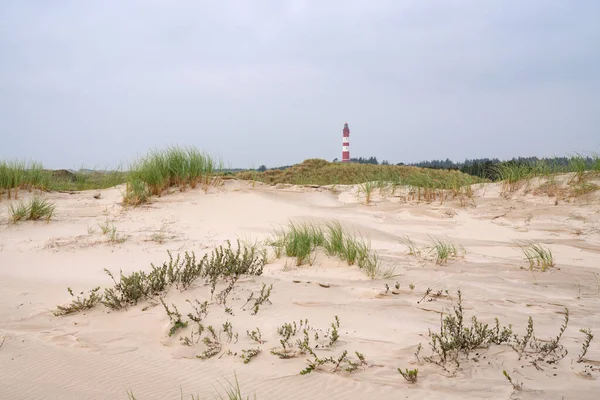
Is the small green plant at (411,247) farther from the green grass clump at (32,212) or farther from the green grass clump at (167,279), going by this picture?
the green grass clump at (32,212)

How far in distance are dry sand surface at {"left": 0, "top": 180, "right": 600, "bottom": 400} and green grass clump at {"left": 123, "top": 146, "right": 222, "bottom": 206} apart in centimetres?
108

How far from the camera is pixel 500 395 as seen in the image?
214cm

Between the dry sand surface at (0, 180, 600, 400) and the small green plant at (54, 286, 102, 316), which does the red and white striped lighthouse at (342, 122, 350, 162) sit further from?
the small green plant at (54, 286, 102, 316)

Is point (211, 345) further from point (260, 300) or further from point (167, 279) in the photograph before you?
point (167, 279)

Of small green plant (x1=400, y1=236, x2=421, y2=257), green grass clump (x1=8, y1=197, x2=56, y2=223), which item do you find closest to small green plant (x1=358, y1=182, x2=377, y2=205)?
small green plant (x1=400, y1=236, x2=421, y2=257)

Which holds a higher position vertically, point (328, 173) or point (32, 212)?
point (328, 173)

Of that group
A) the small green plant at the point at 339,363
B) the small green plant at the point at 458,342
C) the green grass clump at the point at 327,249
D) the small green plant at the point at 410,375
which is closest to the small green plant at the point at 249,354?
the small green plant at the point at 339,363

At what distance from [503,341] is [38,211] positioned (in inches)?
300

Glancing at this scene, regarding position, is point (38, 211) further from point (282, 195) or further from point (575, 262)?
point (575, 262)

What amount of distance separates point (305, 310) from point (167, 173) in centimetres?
659

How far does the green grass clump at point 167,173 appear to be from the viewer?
28.9 feet

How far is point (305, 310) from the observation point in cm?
343

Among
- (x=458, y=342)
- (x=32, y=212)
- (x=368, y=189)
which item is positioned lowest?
(x=458, y=342)

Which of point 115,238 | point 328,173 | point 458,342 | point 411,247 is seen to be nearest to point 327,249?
point 411,247
